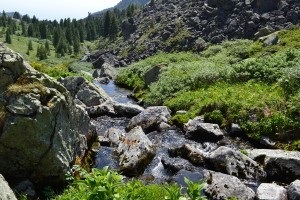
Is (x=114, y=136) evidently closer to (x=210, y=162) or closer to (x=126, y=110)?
(x=210, y=162)

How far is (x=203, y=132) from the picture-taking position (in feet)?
84.2

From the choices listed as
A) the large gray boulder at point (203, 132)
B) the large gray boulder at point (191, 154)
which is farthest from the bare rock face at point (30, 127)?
the large gray boulder at point (203, 132)

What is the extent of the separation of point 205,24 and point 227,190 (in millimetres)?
75127

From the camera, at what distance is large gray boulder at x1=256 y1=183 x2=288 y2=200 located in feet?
52.6

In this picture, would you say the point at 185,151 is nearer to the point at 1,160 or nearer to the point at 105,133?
the point at 105,133

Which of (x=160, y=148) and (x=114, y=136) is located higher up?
(x=114, y=136)

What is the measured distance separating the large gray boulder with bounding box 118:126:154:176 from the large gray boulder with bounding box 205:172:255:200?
14.3 feet

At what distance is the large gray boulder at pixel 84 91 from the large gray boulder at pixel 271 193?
21.2 m

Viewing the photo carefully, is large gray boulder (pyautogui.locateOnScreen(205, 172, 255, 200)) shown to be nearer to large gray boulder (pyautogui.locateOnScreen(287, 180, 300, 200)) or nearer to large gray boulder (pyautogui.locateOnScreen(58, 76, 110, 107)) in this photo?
large gray boulder (pyautogui.locateOnScreen(287, 180, 300, 200))

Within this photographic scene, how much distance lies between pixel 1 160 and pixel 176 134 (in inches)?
552

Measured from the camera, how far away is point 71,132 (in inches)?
705

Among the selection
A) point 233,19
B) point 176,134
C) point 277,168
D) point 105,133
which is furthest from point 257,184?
point 233,19

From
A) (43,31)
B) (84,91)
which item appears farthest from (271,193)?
(43,31)

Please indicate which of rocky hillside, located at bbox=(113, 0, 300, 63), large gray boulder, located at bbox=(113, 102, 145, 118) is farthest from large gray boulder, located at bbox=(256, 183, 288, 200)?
rocky hillside, located at bbox=(113, 0, 300, 63)
